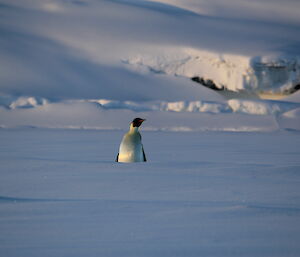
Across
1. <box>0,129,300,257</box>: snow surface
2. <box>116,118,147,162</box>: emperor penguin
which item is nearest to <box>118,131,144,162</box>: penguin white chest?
<box>116,118,147,162</box>: emperor penguin

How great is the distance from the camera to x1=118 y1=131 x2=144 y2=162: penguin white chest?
5.11 metres

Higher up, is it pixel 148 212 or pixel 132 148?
pixel 132 148

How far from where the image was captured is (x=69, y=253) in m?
1.82

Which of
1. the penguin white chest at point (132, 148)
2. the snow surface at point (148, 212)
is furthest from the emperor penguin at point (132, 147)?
the snow surface at point (148, 212)

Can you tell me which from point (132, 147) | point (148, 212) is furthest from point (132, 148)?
point (148, 212)

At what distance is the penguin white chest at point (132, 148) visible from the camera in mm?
5105

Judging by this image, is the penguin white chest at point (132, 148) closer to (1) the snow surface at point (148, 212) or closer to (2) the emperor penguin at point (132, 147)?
(2) the emperor penguin at point (132, 147)

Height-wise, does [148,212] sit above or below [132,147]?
below

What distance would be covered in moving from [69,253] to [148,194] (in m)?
1.37

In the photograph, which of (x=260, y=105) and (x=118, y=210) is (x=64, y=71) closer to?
(x=260, y=105)

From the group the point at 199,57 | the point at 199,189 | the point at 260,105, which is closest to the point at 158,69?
the point at 199,57

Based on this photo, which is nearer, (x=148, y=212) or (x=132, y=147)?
(x=148, y=212)

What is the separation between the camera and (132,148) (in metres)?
5.12

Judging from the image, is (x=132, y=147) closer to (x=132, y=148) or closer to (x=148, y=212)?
(x=132, y=148)
